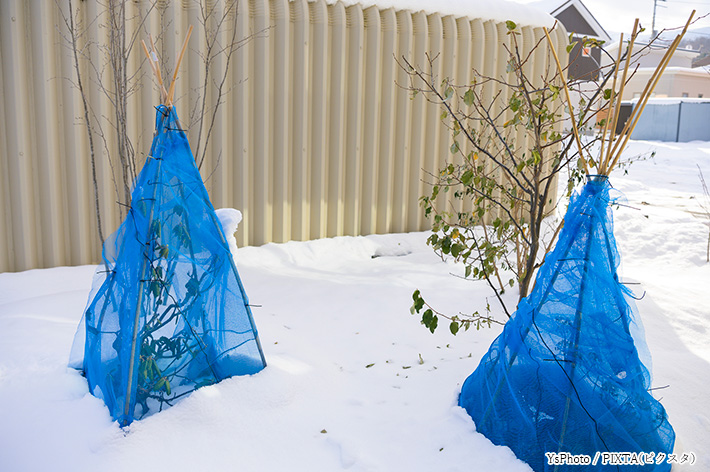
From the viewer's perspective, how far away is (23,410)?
2.39 meters

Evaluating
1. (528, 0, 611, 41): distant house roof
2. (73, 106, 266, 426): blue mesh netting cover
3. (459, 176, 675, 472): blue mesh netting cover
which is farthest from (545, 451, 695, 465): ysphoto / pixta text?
(528, 0, 611, 41): distant house roof

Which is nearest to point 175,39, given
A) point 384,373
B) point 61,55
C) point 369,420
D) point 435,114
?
point 61,55

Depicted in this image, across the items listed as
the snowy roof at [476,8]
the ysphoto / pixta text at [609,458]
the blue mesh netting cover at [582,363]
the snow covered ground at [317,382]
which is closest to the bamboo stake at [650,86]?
the blue mesh netting cover at [582,363]

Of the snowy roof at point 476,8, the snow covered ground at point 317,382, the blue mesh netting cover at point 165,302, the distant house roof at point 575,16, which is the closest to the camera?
the snow covered ground at point 317,382

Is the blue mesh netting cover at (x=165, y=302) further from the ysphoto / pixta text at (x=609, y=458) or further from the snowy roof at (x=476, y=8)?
the snowy roof at (x=476, y=8)

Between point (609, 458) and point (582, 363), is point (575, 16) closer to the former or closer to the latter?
point (582, 363)

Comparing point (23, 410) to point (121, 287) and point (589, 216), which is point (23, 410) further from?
point (589, 216)

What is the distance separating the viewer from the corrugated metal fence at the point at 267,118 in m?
4.06

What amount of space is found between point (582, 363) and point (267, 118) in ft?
11.4

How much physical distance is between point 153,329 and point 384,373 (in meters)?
1.15

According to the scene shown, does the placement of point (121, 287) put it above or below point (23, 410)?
above

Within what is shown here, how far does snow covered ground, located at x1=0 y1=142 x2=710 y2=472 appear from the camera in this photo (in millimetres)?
2238

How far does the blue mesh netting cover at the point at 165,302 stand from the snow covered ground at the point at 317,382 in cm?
11

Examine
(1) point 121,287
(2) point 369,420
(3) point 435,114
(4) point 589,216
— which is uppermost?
(3) point 435,114
